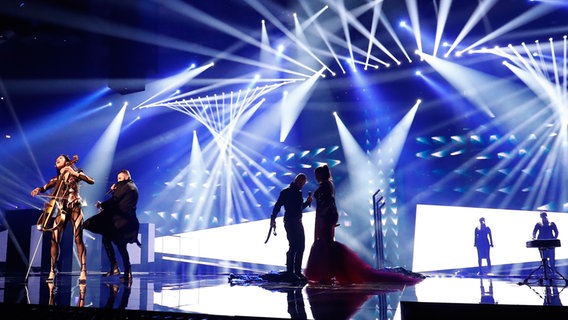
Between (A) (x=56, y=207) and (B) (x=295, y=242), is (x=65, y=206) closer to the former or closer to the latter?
(A) (x=56, y=207)

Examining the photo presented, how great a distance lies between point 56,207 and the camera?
573cm

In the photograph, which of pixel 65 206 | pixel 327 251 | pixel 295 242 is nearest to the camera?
pixel 327 251

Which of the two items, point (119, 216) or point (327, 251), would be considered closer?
point (327, 251)

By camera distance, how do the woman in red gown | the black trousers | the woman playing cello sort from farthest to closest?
the black trousers
the woman playing cello
the woman in red gown

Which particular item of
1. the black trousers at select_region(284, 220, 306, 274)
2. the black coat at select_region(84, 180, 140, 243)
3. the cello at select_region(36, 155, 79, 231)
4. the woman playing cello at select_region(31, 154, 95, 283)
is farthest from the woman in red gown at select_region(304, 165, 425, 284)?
the cello at select_region(36, 155, 79, 231)

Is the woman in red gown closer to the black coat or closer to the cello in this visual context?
the black coat

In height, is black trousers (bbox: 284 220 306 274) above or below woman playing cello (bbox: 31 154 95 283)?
below

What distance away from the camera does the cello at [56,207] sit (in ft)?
18.4

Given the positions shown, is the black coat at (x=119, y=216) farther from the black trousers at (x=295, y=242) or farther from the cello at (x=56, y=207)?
the black trousers at (x=295, y=242)

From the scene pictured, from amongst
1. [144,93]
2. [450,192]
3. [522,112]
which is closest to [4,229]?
[144,93]

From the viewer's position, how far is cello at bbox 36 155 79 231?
5.62 m

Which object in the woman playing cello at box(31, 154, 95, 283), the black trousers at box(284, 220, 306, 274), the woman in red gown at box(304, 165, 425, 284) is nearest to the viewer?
the woman in red gown at box(304, 165, 425, 284)

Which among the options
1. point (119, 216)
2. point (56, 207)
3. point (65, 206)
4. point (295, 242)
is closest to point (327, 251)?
point (295, 242)

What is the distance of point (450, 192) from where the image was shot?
1209cm
